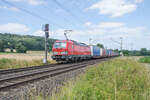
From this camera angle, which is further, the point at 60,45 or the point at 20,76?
the point at 60,45

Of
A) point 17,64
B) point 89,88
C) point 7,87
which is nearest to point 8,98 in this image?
point 7,87

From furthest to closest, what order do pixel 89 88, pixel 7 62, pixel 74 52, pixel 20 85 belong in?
pixel 74 52, pixel 7 62, pixel 20 85, pixel 89 88

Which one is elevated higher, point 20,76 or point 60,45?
point 60,45

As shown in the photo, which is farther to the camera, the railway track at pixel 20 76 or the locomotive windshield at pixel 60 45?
the locomotive windshield at pixel 60 45

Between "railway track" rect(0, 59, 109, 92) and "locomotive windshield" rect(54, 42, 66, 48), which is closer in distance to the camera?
"railway track" rect(0, 59, 109, 92)

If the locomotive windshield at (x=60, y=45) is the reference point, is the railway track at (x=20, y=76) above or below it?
below

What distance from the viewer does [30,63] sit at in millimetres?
17578

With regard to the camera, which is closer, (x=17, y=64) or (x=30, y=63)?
(x=17, y=64)

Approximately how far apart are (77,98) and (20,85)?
4.11m

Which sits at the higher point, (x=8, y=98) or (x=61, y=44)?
(x=61, y=44)

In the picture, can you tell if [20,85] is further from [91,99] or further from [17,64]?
[17,64]

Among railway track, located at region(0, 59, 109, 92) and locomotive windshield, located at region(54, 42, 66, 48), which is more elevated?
locomotive windshield, located at region(54, 42, 66, 48)

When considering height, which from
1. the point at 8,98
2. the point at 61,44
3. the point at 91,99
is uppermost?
the point at 61,44

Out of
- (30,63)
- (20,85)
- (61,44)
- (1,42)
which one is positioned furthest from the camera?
(1,42)
